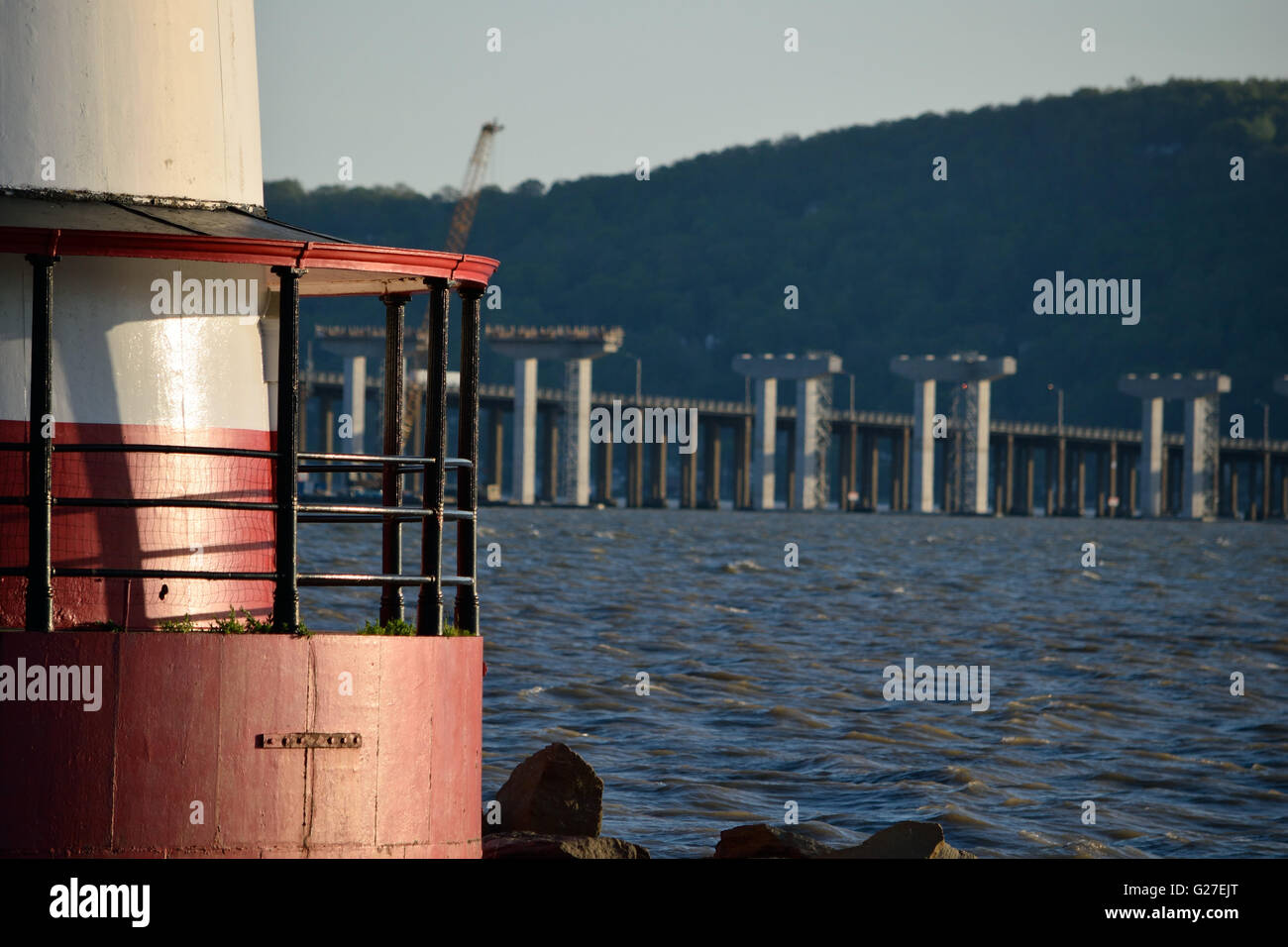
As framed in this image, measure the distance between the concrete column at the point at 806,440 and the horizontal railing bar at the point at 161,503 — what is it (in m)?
180

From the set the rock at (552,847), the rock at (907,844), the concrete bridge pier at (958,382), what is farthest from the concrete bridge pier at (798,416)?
the rock at (552,847)

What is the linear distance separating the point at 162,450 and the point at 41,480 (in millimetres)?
636

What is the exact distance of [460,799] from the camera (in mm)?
11633

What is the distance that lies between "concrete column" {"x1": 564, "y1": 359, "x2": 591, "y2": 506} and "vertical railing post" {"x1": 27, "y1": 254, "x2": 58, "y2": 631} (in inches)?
6519

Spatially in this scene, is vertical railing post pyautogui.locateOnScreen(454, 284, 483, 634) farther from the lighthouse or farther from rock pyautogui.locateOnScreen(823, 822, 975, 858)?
rock pyautogui.locateOnScreen(823, 822, 975, 858)

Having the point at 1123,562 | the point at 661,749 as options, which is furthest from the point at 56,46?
the point at 1123,562

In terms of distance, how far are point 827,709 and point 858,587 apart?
39.3m

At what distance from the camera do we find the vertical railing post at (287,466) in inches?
418

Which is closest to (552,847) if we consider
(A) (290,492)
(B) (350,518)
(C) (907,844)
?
(C) (907,844)

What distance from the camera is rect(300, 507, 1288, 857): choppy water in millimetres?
23328

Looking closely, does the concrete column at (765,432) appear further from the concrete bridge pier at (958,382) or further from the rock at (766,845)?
the rock at (766,845)

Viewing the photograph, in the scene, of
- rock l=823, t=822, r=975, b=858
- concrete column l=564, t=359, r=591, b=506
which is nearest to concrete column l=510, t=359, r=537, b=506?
concrete column l=564, t=359, r=591, b=506

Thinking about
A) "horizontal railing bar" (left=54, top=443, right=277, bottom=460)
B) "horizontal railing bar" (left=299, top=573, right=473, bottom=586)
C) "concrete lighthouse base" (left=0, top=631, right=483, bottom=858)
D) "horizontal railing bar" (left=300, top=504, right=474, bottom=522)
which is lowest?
"concrete lighthouse base" (left=0, top=631, right=483, bottom=858)

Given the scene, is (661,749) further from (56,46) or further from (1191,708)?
(56,46)
